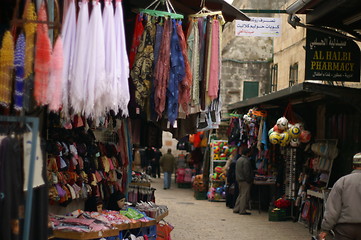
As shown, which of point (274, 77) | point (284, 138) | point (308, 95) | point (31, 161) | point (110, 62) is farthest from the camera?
point (274, 77)

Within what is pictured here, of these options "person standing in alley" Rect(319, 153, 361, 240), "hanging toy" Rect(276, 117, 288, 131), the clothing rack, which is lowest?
"person standing in alley" Rect(319, 153, 361, 240)

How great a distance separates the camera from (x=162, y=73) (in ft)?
18.6

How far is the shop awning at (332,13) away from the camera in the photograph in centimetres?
922

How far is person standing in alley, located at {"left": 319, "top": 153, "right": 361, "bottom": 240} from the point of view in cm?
691

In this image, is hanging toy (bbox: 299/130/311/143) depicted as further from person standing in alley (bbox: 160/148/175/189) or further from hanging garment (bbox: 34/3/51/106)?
person standing in alley (bbox: 160/148/175/189)

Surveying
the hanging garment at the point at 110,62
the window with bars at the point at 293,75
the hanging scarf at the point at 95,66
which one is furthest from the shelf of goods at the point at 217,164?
the hanging scarf at the point at 95,66

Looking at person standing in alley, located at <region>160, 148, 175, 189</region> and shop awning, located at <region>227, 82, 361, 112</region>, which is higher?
shop awning, located at <region>227, 82, 361, 112</region>

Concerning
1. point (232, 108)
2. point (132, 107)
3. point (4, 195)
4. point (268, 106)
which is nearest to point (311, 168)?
point (268, 106)

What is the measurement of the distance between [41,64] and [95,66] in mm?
772

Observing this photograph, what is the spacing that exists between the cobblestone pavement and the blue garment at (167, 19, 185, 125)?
669 centimetres

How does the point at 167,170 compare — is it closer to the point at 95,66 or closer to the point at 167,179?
the point at 167,179

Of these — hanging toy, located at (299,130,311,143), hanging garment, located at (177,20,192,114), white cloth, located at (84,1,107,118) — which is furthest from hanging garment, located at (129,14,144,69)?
hanging toy, located at (299,130,311,143)

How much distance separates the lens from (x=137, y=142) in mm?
10227

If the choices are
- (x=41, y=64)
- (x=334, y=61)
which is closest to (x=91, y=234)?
(x=41, y=64)
